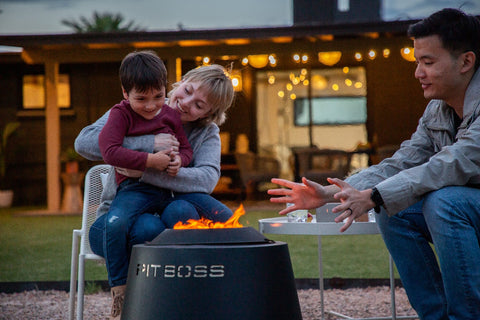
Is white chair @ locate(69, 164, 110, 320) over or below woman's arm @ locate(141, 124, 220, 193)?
below

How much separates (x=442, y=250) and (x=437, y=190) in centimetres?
20

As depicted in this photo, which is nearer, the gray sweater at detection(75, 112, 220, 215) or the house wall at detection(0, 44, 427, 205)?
the gray sweater at detection(75, 112, 220, 215)

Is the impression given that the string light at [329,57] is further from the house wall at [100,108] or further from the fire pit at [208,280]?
the fire pit at [208,280]

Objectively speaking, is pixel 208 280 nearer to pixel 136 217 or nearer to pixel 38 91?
pixel 136 217

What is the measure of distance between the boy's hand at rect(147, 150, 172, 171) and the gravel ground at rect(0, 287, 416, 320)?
159cm

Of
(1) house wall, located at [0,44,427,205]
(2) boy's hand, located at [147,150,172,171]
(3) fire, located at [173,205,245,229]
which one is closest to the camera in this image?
(3) fire, located at [173,205,245,229]

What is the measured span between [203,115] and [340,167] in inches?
301

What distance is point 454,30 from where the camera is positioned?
232cm

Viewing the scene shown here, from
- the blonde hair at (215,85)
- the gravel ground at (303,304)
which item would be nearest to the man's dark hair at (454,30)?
the blonde hair at (215,85)

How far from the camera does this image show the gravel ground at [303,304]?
3.75 metres

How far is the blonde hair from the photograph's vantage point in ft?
8.49

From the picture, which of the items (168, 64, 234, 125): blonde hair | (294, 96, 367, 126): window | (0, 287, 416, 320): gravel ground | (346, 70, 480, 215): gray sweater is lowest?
(0, 287, 416, 320): gravel ground

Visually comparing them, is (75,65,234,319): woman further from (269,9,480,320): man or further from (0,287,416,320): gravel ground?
(0,287,416,320): gravel ground

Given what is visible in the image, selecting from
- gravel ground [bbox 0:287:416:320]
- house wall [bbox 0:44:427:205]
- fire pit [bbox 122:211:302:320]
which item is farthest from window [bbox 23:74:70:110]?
fire pit [bbox 122:211:302:320]
